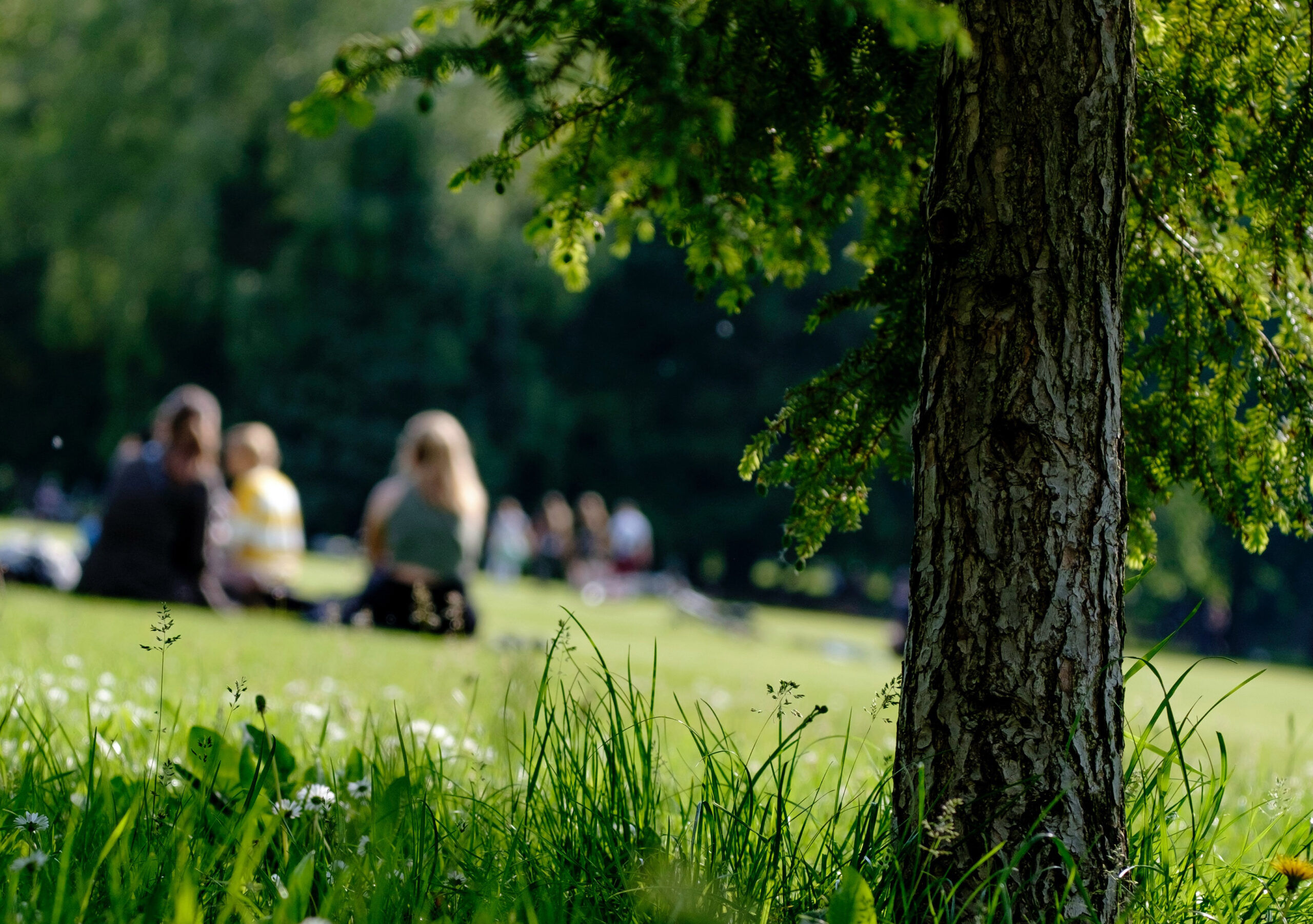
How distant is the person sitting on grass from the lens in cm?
927

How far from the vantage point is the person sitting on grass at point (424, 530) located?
927cm

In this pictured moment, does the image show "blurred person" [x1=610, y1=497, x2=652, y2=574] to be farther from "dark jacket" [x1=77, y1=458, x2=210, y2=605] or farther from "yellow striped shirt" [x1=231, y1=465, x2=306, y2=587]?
"dark jacket" [x1=77, y1=458, x2=210, y2=605]

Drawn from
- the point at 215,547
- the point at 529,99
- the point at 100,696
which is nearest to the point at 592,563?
the point at 215,547

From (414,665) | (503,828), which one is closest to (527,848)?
(503,828)

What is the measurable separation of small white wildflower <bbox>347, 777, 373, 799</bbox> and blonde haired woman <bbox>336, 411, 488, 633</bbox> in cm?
642

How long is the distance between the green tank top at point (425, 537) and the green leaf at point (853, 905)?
7789mm

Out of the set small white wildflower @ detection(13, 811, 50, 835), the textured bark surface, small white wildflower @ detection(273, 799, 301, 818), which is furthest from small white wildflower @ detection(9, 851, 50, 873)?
the textured bark surface

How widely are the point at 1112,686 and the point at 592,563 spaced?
26.0 m

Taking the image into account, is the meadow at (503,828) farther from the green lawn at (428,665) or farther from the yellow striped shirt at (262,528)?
the yellow striped shirt at (262,528)

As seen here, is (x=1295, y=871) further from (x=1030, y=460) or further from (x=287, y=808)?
(x=287, y=808)

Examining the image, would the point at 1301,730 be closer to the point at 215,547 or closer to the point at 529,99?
the point at 215,547

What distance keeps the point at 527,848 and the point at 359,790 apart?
495 millimetres

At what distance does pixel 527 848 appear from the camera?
222 cm

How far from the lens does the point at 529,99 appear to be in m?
1.88
